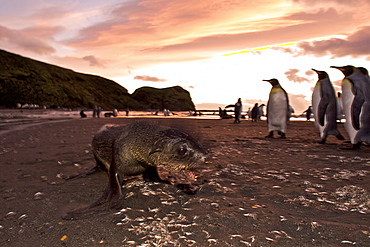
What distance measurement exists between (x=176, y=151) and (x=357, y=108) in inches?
365

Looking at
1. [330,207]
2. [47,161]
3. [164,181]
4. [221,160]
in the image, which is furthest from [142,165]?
[47,161]

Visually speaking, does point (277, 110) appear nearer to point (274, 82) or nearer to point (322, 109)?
point (274, 82)

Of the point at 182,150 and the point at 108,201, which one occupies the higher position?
the point at 182,150

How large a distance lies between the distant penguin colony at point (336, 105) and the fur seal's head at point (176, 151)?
8818 millimetres

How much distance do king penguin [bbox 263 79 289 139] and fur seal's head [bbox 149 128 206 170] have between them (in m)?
11.2

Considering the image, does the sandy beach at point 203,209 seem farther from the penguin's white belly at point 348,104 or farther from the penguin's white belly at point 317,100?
the penguin's white belly at point 317,100

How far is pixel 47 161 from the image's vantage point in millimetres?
6449

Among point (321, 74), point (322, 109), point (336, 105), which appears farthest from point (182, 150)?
point (321, 74)

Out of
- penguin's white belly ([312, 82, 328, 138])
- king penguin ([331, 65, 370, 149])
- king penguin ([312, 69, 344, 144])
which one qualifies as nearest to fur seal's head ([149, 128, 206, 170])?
king penguin ([331, 65, 370, 149])

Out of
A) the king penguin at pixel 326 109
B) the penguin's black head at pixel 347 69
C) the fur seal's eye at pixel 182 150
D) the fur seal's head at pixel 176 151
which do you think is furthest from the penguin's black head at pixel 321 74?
the fur seal's eye at pixel 182 150

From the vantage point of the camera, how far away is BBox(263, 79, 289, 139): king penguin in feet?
45.2

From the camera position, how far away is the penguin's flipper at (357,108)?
9.54 meters

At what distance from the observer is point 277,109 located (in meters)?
14.2

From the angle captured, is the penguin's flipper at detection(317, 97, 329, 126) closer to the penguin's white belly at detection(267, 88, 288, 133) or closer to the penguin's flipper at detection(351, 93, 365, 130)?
the penguin's flipper at detection(351, 93, 365, 130)
